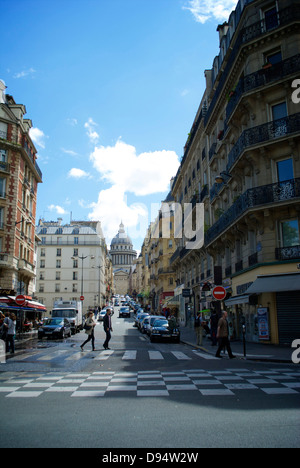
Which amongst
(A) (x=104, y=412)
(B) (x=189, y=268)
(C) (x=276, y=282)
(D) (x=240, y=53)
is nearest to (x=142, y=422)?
(A) (x=104, y=412)

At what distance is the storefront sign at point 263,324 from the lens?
61.6 feet

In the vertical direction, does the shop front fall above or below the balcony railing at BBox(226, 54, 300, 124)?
below

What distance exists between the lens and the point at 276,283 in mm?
18203

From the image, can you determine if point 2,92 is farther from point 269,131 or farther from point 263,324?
point 263,324

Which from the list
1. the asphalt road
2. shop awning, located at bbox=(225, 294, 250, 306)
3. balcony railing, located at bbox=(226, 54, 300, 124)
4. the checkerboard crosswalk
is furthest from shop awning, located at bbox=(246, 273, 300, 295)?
balcony railing, located at bbox=(226, 54, 300, 124)

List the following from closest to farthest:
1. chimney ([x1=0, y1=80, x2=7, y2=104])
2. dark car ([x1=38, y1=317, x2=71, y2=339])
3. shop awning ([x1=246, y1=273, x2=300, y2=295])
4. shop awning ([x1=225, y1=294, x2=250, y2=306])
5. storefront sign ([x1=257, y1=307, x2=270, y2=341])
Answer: shop awning ([x1=246, y1=273, x2=300, y2=295]) < storefront sign ([x1=257, y1=307, x2=270, y2=341]) < shop awning ([x1=225, y1=294, x2=250, y2=306]) < dark car ([x1=38, y1=317, x2=71, y2=339]) < chimney ([x1=0, y1=80, x2=7, y2=104])

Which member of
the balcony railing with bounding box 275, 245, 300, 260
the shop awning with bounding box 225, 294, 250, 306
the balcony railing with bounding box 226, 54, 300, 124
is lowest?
the shop awning with bounding box 225, 294, 250, 306

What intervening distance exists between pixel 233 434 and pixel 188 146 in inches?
1411

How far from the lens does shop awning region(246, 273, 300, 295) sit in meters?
17.6

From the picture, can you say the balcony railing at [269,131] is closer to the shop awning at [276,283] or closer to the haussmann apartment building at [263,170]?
the haussmann apartment building at [263,170]

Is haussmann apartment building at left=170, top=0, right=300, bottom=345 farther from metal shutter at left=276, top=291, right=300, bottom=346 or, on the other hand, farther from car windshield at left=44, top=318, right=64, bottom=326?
car windshield at left=44, top=318, right=64, bottom=326

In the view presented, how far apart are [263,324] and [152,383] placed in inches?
447

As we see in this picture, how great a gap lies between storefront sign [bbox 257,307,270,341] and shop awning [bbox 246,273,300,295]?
104 centimetres

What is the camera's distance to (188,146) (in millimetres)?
39031
